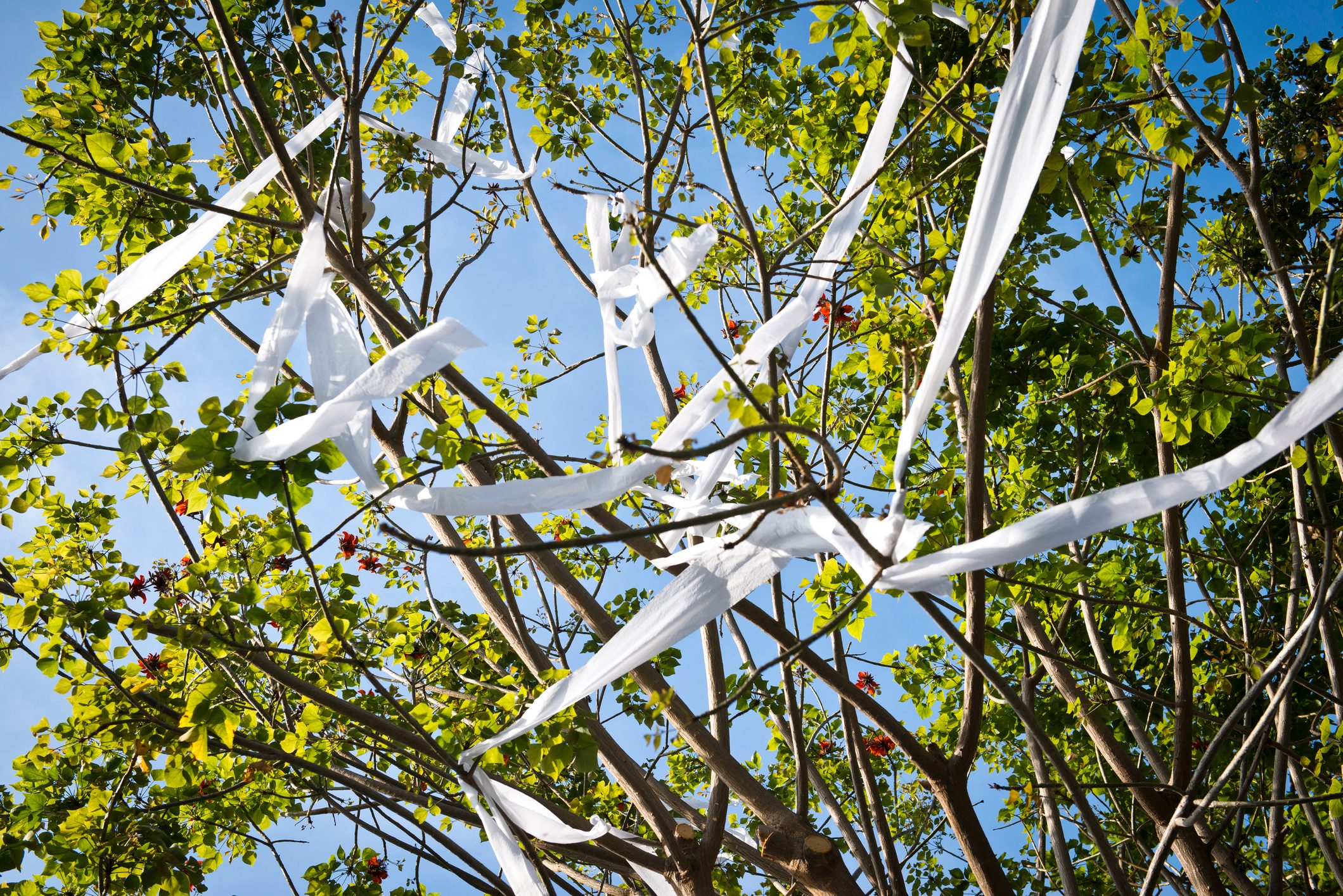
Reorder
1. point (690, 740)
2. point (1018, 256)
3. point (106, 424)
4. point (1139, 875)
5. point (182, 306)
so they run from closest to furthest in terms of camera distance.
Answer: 1. point (106, 424)
2. point (690, 740)
3. point (182, 306)
4. point (1018, 256)
5. point (1139, 875)

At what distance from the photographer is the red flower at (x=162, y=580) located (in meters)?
1.94

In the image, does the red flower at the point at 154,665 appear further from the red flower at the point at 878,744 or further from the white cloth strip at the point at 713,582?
the red flower at the point at 878,744

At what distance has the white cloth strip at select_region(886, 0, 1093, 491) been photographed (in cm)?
119

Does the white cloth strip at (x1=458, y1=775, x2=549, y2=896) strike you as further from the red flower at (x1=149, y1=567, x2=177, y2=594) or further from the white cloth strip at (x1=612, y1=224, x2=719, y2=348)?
the white cloth strip at (x1=612, y1=224, x2=719, y2=348)

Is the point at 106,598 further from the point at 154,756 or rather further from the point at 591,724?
the point at 591,724

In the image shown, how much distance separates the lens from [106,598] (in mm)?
1813

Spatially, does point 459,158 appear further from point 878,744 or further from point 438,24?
point 878,744

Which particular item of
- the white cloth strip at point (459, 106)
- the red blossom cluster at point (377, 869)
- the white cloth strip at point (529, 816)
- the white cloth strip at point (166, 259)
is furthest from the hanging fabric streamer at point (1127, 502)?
the red blossom cluster at point (377, 869)

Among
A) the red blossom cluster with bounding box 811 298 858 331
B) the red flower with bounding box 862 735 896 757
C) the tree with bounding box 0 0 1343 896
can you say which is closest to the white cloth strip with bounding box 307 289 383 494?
the tree with bounding box 0 0 1343 896

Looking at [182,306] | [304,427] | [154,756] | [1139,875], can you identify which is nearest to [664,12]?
[182,306]

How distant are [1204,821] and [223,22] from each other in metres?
3.28

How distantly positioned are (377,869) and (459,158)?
2.37 m

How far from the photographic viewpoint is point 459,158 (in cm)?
231

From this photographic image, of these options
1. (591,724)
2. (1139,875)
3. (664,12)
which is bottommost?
(1139,875)
